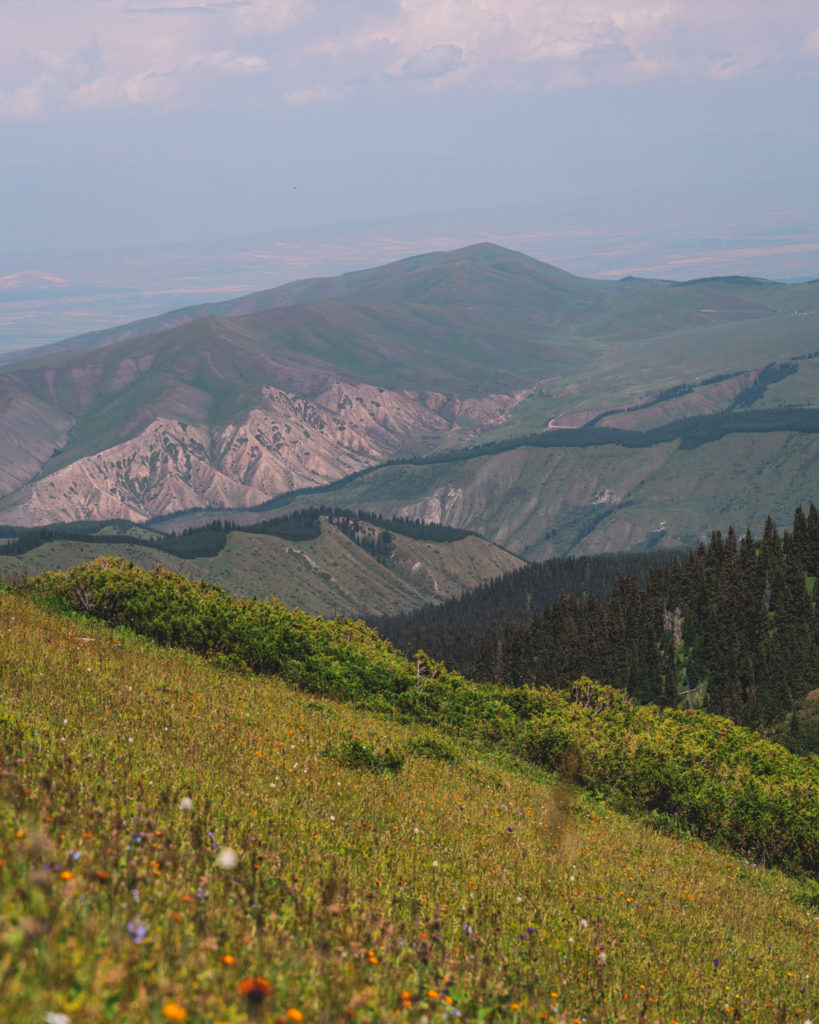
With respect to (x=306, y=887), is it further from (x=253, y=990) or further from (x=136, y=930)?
(x=253, y=990)

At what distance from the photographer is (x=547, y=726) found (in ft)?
121

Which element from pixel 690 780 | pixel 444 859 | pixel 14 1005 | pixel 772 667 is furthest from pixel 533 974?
pixel 772 667

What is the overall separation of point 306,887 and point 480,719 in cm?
3011

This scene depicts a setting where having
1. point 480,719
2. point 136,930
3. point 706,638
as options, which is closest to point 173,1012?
point 136,930

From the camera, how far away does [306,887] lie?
10.1 meters

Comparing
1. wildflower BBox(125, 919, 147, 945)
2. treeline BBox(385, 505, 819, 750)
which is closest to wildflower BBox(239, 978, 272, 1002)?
wildflower BBox(125, 919, 147, 945)

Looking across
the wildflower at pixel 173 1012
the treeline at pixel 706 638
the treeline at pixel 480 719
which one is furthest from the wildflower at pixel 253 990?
the treeline at pixel 706 638

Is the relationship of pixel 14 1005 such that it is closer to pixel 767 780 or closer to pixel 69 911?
pixel 69 911

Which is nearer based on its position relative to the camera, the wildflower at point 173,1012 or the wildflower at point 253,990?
the wildflower at point 173,1012

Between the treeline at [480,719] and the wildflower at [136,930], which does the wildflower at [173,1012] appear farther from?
the treeline at [480,719]

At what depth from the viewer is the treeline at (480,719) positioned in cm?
3244

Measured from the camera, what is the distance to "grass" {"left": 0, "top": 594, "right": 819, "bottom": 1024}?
677 cm

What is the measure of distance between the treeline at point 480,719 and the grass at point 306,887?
26.2 ft

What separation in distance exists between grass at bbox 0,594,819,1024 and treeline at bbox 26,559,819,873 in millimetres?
7972
